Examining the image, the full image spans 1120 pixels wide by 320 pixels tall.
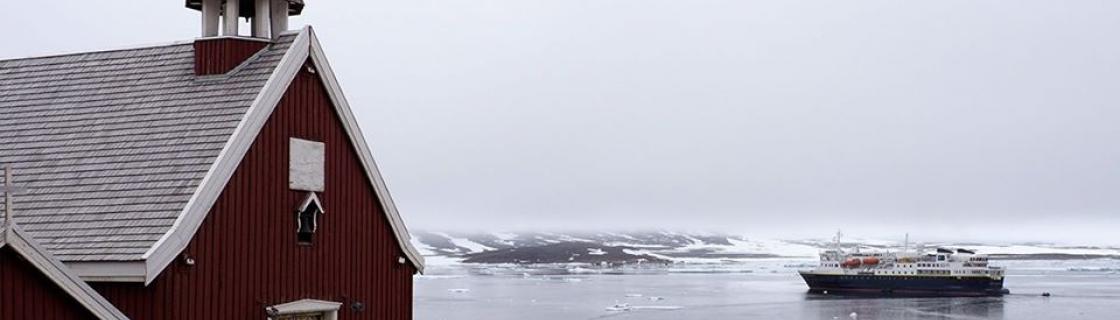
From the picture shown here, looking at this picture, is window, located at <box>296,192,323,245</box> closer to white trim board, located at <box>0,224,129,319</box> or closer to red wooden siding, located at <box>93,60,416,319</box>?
red wooden siding, located at <box>93,60,416,319</box>

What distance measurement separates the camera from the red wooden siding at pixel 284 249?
54.7ft

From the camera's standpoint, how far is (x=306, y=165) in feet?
62.3

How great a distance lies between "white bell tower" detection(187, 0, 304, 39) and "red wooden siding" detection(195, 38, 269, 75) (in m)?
0.21

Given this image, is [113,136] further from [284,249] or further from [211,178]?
[284,249]

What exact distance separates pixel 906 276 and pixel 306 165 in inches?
4540

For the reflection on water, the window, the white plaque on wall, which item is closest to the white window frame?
the window

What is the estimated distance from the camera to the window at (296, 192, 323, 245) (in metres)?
18.8

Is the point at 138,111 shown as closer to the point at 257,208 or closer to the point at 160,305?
the point at 257,208

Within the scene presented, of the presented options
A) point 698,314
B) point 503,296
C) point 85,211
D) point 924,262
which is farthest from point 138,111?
point 924,262

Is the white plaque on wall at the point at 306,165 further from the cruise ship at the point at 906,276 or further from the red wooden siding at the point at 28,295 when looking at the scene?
the cruise ship at the point at 906,276

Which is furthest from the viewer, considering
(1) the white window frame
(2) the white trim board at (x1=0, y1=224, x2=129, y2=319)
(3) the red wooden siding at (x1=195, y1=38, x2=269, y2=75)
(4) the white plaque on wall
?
(3) the red wooden siding at (x1=195, y1=38, x2=269, y2=75)

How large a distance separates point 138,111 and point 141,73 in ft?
3.78

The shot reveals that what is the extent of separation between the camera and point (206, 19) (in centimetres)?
1973

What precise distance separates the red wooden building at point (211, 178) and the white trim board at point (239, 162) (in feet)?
0.07
